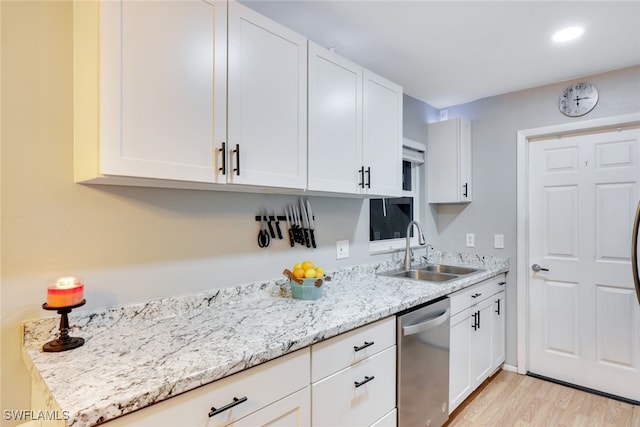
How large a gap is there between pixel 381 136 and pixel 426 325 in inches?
44.5

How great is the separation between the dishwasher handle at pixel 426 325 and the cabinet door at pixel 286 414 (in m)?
0.66

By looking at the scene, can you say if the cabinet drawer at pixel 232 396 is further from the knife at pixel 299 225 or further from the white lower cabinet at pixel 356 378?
the knife at pixel 299 225

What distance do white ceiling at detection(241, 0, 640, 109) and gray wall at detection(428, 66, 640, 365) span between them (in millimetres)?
192

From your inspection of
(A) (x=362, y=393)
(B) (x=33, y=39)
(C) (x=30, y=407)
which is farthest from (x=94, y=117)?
(A) (x=362, y=393)

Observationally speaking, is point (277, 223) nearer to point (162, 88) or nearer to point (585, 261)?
point (162, 88)

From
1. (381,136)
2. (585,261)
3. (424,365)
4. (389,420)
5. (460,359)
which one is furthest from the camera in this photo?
(585,261)

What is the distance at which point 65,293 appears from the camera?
3.59 ft

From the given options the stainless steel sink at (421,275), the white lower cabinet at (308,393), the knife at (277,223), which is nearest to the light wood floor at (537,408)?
the stainless steel sink at (421,275)

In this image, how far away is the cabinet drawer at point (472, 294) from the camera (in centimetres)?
218

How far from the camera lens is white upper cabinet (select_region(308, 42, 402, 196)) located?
1.73m

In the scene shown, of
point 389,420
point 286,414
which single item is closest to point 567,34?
point 389,420

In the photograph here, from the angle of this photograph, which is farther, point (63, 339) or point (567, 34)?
Answer: point (567, 34)

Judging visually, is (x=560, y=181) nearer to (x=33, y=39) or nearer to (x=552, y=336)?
(x=552, y=336)

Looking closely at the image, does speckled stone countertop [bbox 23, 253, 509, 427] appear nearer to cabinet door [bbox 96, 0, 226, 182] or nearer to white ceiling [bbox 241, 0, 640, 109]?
cabinet door [bbox 96, 0, 226, 182]
